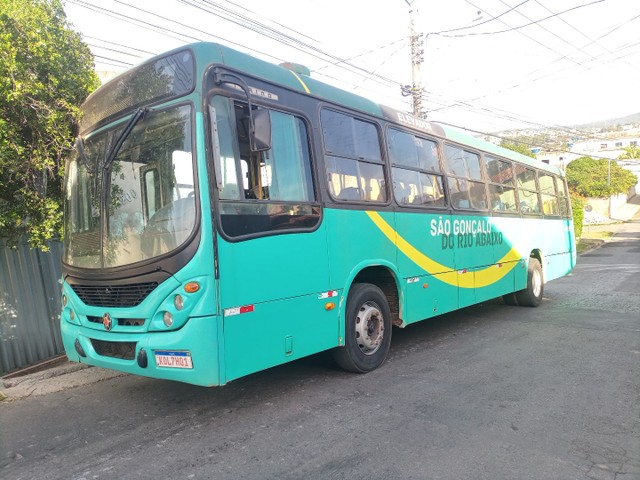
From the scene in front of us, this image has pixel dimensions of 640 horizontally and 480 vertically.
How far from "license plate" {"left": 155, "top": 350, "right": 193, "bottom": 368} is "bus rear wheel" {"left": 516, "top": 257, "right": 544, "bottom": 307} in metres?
7.64

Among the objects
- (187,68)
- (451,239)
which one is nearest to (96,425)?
(187,68)

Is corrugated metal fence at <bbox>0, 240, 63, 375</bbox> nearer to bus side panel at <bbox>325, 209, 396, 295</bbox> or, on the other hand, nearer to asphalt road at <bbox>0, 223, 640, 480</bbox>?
asphalt road at <bbox>0, 223, 640, 480</bbox>

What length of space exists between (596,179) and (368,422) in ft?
187

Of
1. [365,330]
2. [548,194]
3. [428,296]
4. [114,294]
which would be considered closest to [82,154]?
[114,294]

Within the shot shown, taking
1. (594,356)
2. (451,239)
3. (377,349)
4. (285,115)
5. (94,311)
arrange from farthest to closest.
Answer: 1. (451,239)
2. (594,356)
3. (377,349)
4. (285,115)
5. (94,311)

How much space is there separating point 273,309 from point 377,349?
1826mm

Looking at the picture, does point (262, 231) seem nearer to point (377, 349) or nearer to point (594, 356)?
point (377, 349)

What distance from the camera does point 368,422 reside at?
3910 mm

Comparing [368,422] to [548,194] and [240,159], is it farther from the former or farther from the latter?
[548,194]

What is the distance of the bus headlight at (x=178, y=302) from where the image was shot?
3578mm

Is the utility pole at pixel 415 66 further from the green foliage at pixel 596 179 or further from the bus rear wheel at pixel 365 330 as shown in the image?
the green foliage at pixel 596 179

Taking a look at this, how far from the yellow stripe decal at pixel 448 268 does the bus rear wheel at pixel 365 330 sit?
2.28 feet

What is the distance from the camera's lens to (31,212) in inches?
217

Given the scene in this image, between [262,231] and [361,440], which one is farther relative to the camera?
[262,231]
